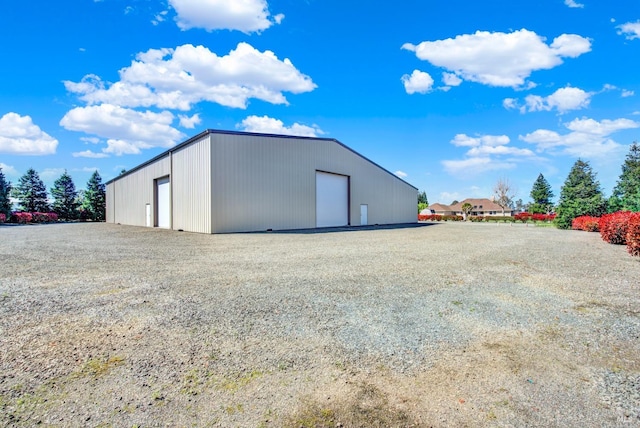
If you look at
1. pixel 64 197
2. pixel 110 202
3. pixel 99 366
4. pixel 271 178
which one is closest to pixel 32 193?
pixel 64 197

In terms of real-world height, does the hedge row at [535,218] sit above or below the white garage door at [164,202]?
below

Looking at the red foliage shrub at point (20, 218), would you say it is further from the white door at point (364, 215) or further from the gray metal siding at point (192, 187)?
the white door at point (364, 215)

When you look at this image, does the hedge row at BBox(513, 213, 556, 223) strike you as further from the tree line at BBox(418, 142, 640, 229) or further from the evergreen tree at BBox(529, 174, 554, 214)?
the evergreen tree at BBox(529, 174, 554, 214)

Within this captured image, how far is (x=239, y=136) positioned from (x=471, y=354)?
15.4 metres

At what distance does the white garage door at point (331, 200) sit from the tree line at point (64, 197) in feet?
104

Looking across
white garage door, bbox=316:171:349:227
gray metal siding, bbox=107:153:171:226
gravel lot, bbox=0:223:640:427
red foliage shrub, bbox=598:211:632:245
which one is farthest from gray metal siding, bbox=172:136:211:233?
red foliage shrub, bbox=598:211:632:245

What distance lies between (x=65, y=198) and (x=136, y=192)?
66.7ft

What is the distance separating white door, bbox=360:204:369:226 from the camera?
76.7 feet

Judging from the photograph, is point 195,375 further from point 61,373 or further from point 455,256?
point 455,256

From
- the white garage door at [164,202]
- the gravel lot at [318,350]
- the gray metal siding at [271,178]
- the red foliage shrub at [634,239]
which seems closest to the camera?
the gravel lot at [318,350]

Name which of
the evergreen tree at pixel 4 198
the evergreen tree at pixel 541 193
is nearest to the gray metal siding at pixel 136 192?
the evergreen tree at pixel 4 198

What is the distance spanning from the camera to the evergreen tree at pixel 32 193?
35125 mm

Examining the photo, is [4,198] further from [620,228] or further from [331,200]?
[620,228]

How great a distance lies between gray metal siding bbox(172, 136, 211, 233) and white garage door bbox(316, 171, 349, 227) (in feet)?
22.9
